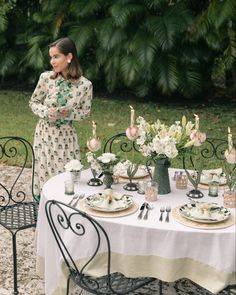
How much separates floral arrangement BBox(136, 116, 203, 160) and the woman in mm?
1307

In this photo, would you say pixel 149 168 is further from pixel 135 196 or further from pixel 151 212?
pixel 151 212

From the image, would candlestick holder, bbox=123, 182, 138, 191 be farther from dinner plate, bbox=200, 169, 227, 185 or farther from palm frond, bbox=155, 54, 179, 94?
palm frond, bbox=155, 54, 179, 94

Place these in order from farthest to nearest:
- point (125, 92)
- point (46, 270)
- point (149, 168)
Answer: point (125, 92), point (149, 168), point (46, 270)

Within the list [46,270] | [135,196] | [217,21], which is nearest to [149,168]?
[135,196]

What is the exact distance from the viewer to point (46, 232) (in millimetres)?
4117

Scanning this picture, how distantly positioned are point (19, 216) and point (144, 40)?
836 centimetres

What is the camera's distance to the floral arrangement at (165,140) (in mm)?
4008

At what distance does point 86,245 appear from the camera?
151 inches

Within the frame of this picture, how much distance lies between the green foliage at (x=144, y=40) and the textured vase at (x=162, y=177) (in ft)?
26.8

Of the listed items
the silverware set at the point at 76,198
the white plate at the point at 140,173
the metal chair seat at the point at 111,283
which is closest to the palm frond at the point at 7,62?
the white plate at the point at 140,173

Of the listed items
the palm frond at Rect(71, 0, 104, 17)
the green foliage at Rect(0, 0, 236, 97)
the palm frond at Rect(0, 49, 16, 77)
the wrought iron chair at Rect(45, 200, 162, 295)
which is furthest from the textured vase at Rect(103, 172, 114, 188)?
the palm frond at Rect(0, 49, 16, 77)

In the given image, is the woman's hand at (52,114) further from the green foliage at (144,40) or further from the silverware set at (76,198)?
the green foliage at (144,40)

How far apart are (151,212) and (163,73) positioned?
9.28 m

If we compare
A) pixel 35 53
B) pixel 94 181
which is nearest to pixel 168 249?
pixel 94 181
